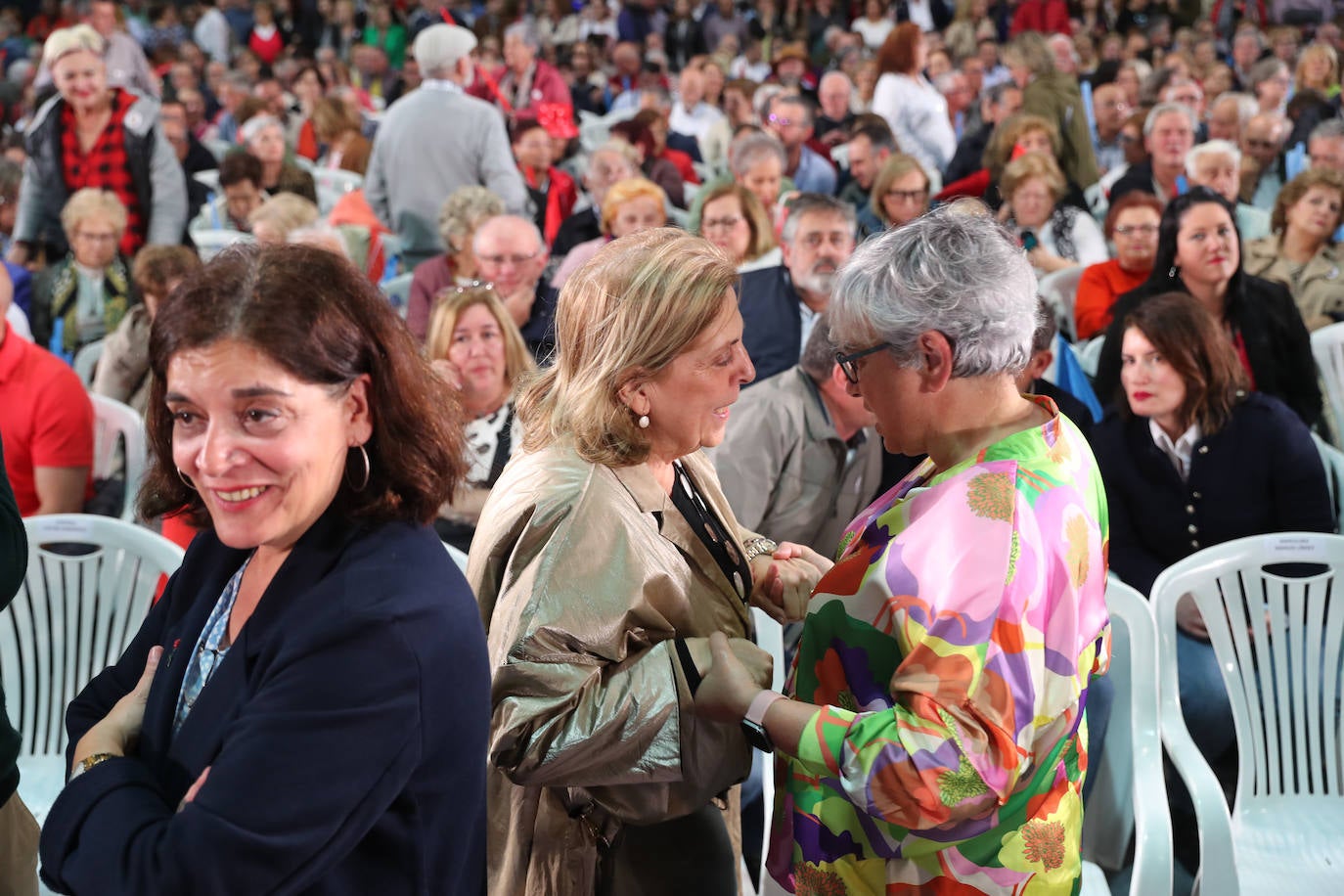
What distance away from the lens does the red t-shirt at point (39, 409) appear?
10.6 feet

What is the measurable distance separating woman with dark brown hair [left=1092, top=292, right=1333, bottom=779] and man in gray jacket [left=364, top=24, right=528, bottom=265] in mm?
3210

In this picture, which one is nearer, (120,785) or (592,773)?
(120,785)

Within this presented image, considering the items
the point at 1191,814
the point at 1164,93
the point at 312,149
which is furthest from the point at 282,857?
the point at 312,149

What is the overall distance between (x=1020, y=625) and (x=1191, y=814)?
192cm

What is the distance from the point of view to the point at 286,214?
5.40 meters

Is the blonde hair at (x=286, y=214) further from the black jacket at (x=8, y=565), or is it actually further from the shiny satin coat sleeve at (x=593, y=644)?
the shiny satin coat sleeve at (x=593, y=644)

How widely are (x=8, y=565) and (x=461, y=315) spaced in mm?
2120

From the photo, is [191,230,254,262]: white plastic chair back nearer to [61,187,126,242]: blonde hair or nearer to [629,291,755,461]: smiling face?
[61,187,126,242]: blonde hair

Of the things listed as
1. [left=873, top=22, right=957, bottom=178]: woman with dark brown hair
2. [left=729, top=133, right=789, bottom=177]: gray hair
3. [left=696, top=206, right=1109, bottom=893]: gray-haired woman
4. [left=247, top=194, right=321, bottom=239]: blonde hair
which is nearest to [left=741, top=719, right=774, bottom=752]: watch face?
[left=696, top=206, right=1109, bottom=893]: gray-haired woman

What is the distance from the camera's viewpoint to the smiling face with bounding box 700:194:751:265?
5.14m

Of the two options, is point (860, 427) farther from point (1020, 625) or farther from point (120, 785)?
point (120, 785)

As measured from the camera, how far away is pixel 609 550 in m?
1.57

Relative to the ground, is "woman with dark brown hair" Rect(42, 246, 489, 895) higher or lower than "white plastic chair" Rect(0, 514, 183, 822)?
higher

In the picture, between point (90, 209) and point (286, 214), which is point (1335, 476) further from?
point (90, 209)
